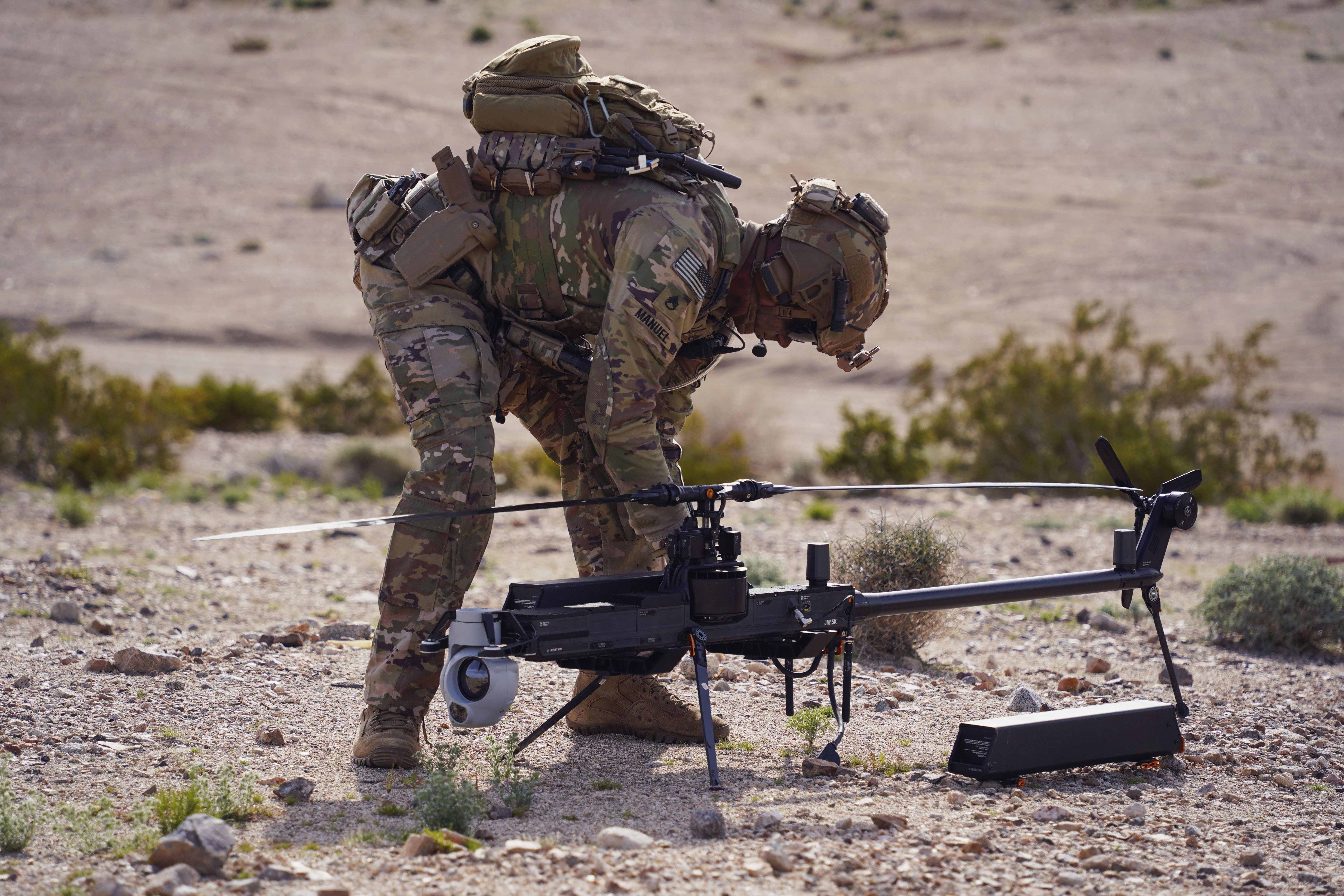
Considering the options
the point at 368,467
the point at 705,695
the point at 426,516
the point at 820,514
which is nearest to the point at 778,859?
the point at 705,695

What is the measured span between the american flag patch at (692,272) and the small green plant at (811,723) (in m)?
1.56

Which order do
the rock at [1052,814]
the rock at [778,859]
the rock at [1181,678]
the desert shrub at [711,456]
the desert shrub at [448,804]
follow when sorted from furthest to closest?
the desert shrub at [711,456]
the rock at [1181,678]
the rock at [1052,814]
the desert shrub at [448,804]
the rock at [778,859]

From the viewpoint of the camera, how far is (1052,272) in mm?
28766

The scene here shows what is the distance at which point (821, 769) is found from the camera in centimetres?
437

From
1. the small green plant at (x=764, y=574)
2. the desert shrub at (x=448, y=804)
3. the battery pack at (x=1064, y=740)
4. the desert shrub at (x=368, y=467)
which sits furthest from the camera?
the desert shrub at (x=368, y=467)

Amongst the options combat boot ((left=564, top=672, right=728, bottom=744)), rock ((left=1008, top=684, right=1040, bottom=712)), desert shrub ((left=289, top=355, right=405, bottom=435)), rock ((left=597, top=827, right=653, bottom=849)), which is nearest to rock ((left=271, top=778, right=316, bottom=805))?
rock ((left=597, top=827, right=653, bottom=849))

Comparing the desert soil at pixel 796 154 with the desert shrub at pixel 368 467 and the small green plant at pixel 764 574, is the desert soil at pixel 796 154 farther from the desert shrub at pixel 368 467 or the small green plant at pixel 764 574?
the small green plant at pixel 764 574

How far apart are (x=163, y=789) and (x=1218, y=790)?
3.45m

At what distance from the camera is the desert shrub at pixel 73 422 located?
12.2 metres

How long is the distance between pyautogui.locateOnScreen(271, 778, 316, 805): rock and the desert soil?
38.2 ft

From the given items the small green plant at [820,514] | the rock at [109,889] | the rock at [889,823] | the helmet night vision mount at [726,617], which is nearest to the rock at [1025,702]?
the helmet night vision mount at [726,617]

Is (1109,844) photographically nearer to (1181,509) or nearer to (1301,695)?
(1181,509)

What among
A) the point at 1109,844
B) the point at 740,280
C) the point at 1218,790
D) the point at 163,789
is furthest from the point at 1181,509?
the point at 163,789

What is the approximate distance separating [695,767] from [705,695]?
55 cm
